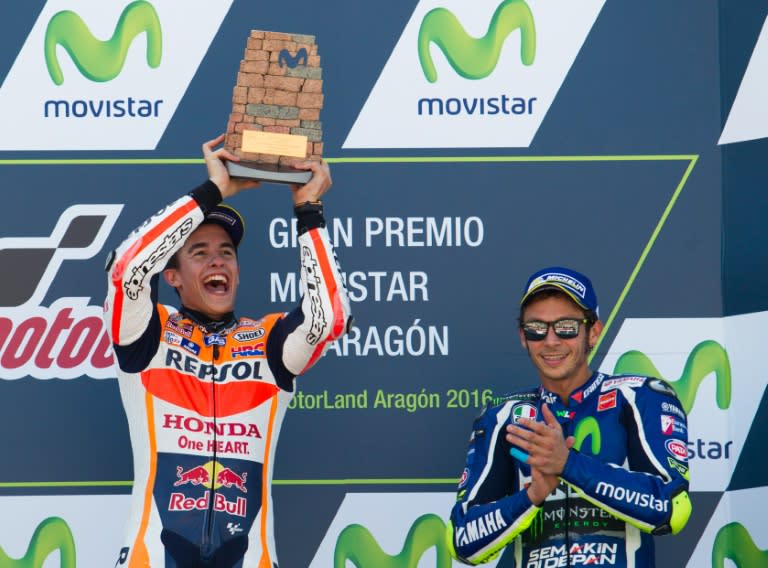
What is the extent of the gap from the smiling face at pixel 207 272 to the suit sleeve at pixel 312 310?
19cm

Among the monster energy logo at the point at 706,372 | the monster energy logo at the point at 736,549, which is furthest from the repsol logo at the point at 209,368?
the monster energy logo at the point at 736,549

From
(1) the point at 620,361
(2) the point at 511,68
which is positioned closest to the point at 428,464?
(1) the point at 620,361

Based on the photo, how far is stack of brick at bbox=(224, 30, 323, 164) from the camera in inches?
127

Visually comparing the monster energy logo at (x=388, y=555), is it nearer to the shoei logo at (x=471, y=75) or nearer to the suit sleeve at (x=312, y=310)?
the suit sleeve at (x=312, y=310)

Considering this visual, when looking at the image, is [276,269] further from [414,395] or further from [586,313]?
[586,313]

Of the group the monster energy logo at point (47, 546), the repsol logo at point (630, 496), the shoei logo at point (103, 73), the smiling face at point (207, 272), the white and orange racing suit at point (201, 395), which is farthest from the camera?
the shoei logo at point (103, 73)

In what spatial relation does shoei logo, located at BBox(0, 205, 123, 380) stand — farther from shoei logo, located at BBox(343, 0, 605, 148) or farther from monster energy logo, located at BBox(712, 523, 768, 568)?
monster energy logo, located at BBox(712, 523, 768, 568)

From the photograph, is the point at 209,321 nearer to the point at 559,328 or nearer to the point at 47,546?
the point at 559,328

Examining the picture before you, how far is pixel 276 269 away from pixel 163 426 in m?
0.94

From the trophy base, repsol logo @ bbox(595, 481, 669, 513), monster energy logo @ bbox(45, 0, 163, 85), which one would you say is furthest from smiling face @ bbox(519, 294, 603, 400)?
monster energy logo @ bbox(45, 0, 163, 85)

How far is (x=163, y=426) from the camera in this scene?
314cm

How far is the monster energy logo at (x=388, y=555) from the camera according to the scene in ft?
12.7

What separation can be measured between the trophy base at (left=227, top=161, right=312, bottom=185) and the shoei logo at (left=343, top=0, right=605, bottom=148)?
778 mm

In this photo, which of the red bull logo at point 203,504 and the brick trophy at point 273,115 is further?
the brick trophy at point 273,115
